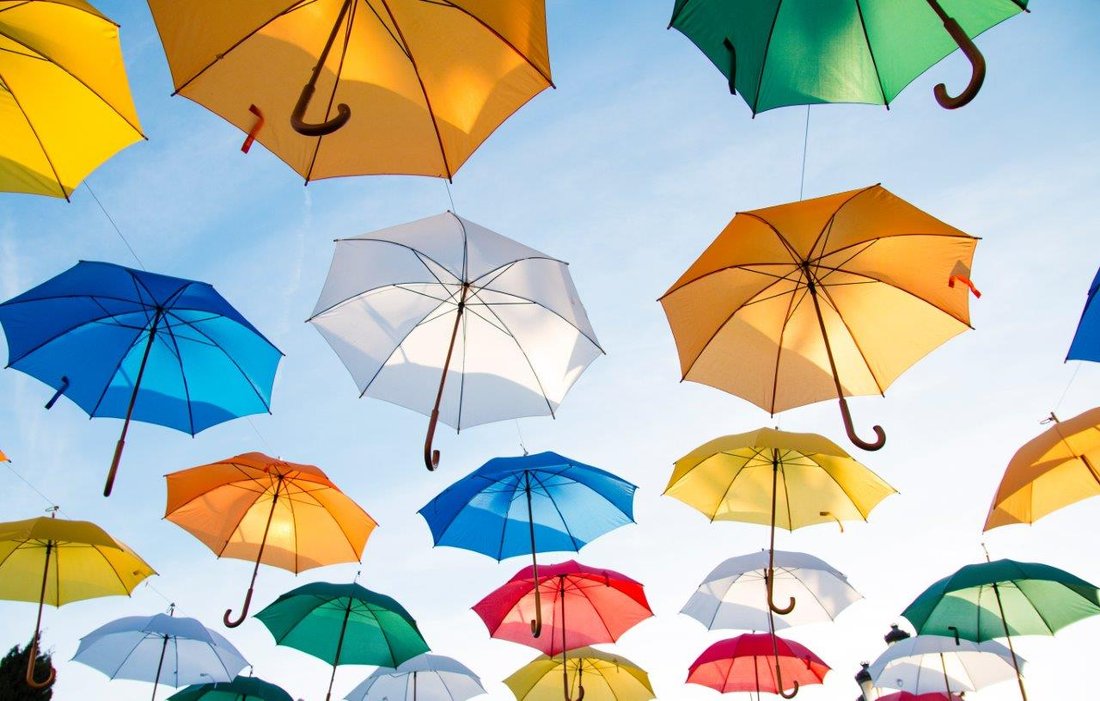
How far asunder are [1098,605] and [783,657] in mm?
4220

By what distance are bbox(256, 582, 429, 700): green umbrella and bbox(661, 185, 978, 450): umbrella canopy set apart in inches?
193

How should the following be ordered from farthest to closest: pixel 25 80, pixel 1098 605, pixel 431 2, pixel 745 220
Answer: pixel 1098 605 → pixel 745 220 → pixel 25 80 → pixel 431 2

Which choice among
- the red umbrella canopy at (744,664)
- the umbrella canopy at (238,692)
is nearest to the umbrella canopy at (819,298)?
the red umbrella canopy at (744,664)

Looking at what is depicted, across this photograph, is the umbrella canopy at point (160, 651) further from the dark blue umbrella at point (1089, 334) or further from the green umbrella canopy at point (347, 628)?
the dark blue umbrella at point (1089, 334)

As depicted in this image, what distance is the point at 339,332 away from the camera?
7.27m

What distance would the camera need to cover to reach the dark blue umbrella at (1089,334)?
553cm

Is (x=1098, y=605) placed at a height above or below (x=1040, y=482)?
below

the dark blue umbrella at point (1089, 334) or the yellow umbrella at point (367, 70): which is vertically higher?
the yellow umbrella at point (367, 70)

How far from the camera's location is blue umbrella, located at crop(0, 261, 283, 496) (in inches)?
259

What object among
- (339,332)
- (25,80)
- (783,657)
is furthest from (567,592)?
(25,80)

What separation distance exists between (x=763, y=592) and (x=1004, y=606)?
3.00 meters

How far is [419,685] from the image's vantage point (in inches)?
488

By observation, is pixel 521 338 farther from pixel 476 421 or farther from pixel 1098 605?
pixel 1098 605

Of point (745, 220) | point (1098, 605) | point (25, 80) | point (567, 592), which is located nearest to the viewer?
point (25, 80)
